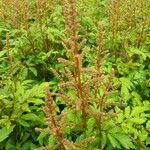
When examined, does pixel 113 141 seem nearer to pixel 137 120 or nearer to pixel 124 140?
pixel 124 140

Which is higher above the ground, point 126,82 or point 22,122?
point 126,82

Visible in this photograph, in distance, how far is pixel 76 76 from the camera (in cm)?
301

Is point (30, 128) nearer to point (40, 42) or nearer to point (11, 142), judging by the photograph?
point (11, 142)

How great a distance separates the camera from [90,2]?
578cm

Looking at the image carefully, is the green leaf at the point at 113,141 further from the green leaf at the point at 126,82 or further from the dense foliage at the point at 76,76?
the green leaf at the point at 126,82

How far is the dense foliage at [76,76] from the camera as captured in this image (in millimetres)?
3078

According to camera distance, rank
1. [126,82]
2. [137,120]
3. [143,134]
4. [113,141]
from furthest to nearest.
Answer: [126,82]
[143,134]
[137,120]
[113,141]

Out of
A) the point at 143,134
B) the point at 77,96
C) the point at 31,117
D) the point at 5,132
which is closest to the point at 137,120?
the point at 143,134

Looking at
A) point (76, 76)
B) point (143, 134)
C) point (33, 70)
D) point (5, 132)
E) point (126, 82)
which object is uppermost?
point (76, 76)

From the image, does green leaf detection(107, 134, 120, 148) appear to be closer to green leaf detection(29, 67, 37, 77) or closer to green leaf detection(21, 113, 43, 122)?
green leaf detection(21, 113, 43, 122)

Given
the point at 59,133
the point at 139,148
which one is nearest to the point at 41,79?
the point at 139,148

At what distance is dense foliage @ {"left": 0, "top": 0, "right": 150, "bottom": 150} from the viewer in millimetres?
3078

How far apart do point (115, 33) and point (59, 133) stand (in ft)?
7.84

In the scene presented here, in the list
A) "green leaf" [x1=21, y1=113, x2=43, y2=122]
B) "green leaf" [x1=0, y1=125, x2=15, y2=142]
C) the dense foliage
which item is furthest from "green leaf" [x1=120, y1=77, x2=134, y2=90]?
"green leaf" [x1=0, y1=125, x2=15, y2=142]
